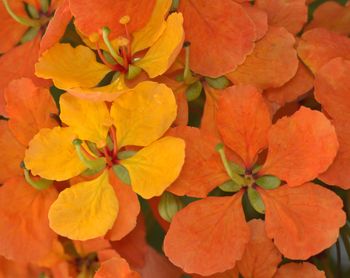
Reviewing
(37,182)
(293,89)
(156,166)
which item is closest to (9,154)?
(37,182)

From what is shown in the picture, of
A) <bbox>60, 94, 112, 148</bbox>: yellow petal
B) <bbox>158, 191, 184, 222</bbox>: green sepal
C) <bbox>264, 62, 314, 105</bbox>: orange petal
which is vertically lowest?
<bbox>158, 191, 184, 222</bbox>: green sepal

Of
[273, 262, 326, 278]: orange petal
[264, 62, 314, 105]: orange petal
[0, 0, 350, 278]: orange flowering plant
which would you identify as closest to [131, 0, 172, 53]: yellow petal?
[0, 0, 350, 278]: orange flowering plant

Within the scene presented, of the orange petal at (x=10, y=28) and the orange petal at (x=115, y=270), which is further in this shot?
the orange petal at (x=10, y=28)

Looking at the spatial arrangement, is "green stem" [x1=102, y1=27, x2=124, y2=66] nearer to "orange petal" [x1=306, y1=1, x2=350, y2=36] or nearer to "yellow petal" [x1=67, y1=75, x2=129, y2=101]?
"yellow petal" [x1=67, y1=75, x2=129, y2=101]

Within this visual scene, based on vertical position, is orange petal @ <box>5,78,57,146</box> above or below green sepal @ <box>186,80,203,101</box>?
above

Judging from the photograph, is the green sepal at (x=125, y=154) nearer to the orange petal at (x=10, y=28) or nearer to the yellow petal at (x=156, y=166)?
the yellow petal at (x=156, y=166)

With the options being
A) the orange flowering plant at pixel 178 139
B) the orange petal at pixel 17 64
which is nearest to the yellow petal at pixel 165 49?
the orange flowering plant at pixel 178 139

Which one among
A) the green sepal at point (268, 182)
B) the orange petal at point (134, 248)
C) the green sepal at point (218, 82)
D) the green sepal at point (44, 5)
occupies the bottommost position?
the orange petal at point (134, 248)

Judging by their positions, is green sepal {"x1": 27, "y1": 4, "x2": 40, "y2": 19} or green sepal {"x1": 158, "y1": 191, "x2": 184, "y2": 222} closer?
green sepal {"x1": 158, "y1": 191, "x2": 184, "y2": 222}
